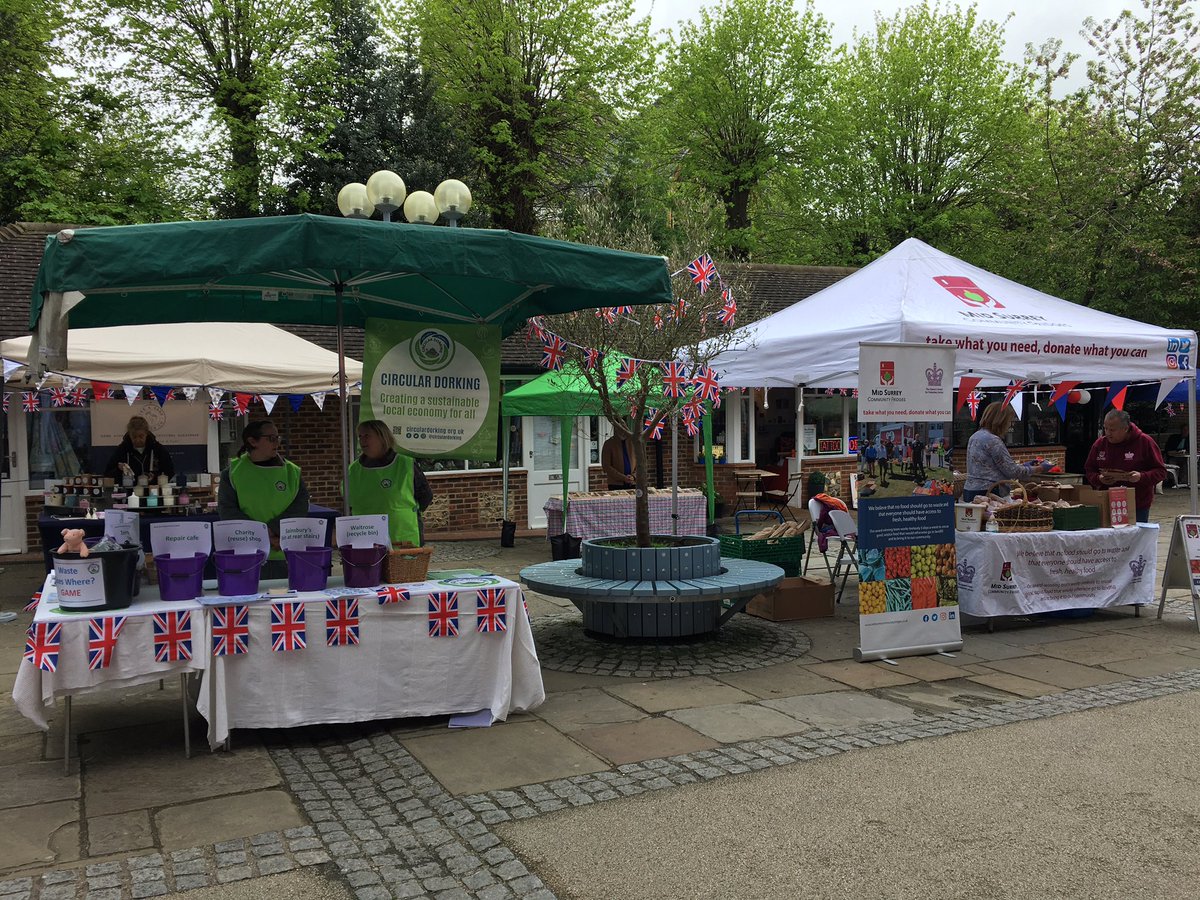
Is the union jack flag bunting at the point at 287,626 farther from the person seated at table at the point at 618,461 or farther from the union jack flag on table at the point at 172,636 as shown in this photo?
the person seated at table at the point at 618,461

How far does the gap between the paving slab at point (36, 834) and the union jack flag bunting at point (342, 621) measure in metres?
1.33

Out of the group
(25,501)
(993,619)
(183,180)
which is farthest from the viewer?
(183,180)

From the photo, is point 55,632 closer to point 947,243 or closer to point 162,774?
point 162,774

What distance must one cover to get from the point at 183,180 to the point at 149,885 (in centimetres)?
2246

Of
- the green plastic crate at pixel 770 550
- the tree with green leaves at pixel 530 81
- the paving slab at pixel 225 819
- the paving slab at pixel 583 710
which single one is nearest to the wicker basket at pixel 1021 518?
the green plastic crate at pixel 770 550

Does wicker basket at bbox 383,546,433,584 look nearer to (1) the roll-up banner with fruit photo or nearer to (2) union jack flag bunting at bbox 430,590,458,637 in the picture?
(2) union jack flag bunting at bbox 430,590,458,637

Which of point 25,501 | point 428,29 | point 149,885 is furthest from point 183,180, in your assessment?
point 149,885

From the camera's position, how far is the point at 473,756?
4.81 m

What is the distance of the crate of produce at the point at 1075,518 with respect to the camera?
796 cm

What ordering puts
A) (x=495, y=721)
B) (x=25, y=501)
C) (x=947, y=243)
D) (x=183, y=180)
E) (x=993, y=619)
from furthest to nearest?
(x=947, y=243), (x=183, y=180), (x=25, y=501), (x=993, y=619), (x=495, y=721)

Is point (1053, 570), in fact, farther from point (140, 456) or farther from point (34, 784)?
point (140, 456)

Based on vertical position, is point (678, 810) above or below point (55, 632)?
below

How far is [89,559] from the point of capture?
4.57m

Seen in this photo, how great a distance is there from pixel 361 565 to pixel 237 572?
0.64 m
